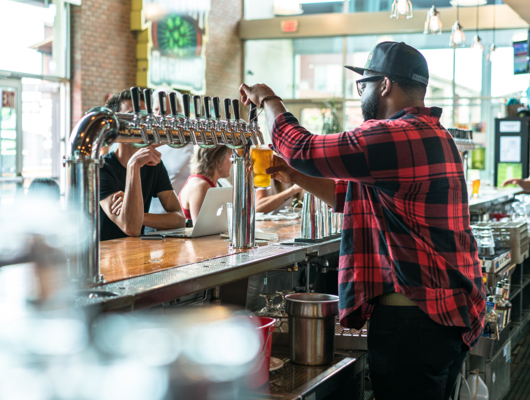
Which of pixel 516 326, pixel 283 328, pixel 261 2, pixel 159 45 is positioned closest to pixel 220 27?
pixel 261 2

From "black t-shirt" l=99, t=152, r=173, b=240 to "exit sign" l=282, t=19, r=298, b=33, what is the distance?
934 cm

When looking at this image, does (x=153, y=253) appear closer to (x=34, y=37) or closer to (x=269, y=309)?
(x=269, y=309)

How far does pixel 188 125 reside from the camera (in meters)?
1.78

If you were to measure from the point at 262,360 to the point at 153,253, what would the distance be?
60cm

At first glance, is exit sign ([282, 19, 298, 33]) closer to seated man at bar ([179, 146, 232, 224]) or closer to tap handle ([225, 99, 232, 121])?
seated man at bar ([179, 146, 232, 224])

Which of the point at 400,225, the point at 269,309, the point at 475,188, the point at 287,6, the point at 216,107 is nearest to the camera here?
the point at 400,225

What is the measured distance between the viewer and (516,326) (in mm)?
4637

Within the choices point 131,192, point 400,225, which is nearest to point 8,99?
point 131,192

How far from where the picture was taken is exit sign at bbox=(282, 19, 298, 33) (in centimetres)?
1200

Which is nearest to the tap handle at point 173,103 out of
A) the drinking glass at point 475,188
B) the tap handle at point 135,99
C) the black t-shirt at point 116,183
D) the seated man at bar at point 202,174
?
the tap handle at point 135,99

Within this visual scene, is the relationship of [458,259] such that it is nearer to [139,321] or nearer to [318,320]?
[318,320]

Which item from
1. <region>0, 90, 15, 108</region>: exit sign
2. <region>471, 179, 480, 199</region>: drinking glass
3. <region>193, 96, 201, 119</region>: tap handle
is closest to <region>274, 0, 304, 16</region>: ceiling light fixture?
<region>0, 90, 15, 108</region>: exit sign

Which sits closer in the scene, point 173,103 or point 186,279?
point 186,279

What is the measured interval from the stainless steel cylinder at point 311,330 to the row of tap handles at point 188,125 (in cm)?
55
